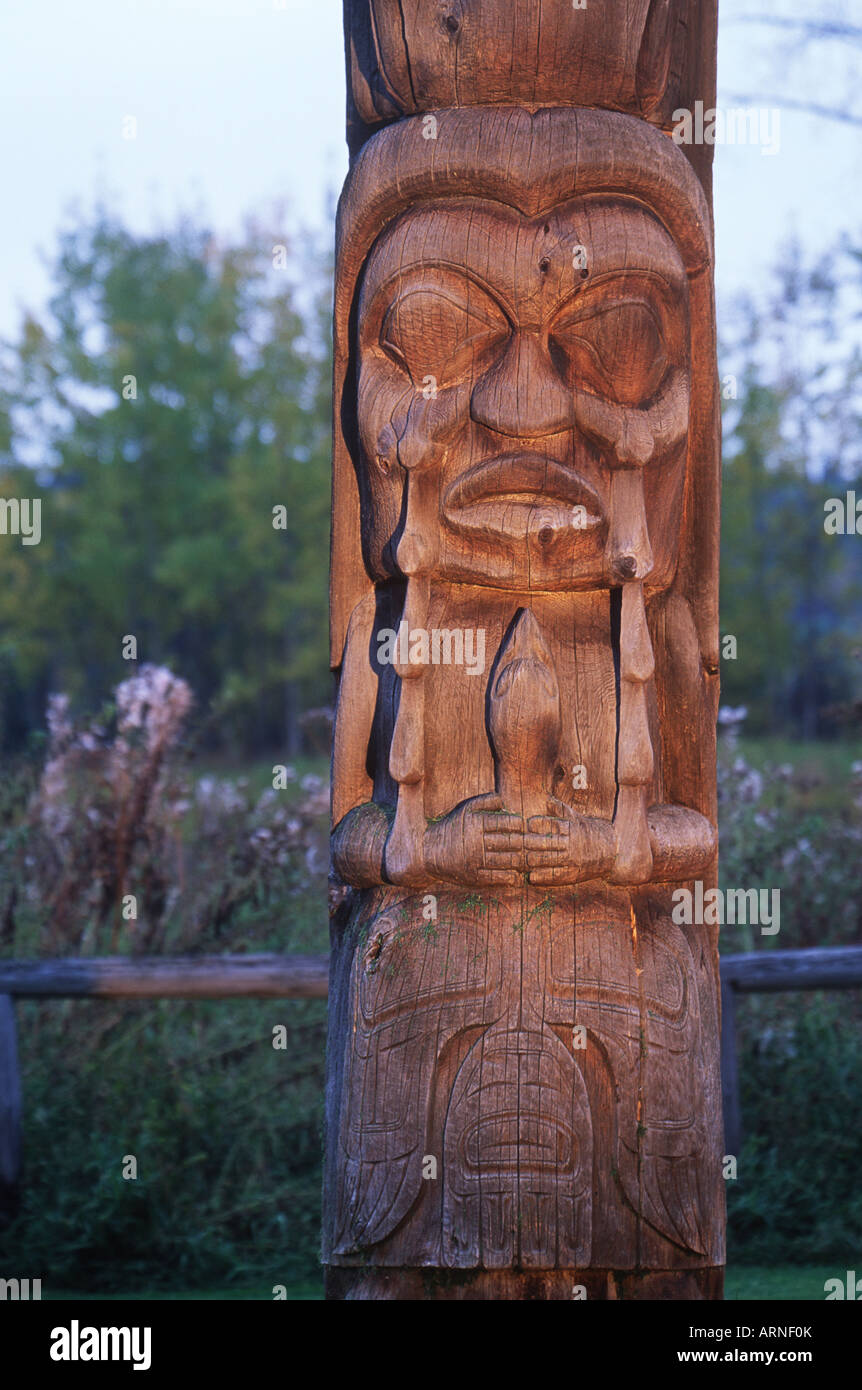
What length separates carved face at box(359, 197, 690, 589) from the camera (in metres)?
2.95

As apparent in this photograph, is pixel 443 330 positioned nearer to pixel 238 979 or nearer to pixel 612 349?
pixel 612 349

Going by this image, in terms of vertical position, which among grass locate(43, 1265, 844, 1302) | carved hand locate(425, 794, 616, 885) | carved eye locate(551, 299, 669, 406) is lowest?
grass locate(43, 1265, 844, 1302)

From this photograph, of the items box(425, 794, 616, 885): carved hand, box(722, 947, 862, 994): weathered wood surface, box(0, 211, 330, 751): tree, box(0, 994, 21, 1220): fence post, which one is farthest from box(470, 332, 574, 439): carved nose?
box(0, 211, 330, 751): tree

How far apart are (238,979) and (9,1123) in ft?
3.42

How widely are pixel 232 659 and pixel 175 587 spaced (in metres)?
2.31

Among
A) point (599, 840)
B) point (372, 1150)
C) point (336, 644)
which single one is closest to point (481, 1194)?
point (372, 1150)

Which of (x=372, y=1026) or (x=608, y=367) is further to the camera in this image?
(x=608, y=367)

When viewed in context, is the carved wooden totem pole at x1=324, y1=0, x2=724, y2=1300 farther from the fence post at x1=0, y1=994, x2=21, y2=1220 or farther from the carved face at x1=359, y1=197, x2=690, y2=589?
the fence post at x1=0, y1=994, x2=21, y2=1220

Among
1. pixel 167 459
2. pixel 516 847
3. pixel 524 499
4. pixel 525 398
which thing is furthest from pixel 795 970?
pixel 167 459

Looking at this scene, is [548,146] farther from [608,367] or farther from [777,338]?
[777,338]

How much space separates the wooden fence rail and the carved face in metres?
2.77

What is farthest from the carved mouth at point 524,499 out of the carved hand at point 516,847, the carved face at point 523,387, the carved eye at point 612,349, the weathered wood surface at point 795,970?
the weathered wood surface at point 795,970

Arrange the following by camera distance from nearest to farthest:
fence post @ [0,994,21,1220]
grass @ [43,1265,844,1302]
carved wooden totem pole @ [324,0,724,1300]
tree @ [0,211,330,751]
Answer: carved wooden totem pole @ [324,0,724,1300]
grass @ [43,1265,844,1302]
fence post @ [0,994,21,1220]
tree @ [0,211,330,751]

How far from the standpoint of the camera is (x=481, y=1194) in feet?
8.85
